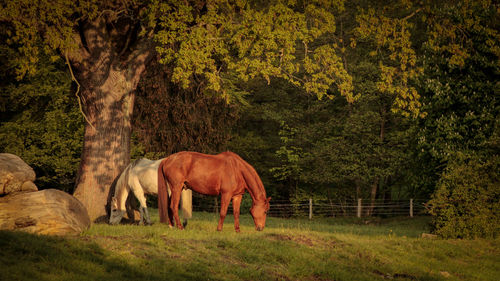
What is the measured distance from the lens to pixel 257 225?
47.8 ft

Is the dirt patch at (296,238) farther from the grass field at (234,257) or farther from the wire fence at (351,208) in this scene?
the wire fence at (351,208)

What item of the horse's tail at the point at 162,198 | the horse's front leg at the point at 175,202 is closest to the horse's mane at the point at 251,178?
the horse's front leg at the point at 175,202

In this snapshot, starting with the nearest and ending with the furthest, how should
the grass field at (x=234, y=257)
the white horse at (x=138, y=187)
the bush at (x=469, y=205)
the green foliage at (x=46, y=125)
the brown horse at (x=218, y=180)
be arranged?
→ the grass field at (x=234, y=257) < the brown horse at (x=218, y=180) < the white horse at (x=138, y=187) < the bush at (x=469, y=205) < the green foliage at (x=46, y=125)

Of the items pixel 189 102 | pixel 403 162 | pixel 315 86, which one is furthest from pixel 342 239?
pixel 403 162

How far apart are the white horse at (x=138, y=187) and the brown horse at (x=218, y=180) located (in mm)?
1127

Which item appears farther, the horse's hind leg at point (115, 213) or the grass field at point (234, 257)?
the horse's hind leg at point (115, 213)

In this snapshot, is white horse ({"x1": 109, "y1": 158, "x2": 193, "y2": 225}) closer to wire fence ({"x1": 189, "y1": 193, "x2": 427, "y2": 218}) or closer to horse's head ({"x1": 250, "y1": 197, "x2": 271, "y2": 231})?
horse's head ({"x1": 250, "y1": 197, "x2": 271, "y2": 231})

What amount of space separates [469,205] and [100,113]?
11687 mm

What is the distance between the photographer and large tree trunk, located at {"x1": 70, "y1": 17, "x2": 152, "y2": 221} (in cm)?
1656

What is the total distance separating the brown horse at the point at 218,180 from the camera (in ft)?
47.1

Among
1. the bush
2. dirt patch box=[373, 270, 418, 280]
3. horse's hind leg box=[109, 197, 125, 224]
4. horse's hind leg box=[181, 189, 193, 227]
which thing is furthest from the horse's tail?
the bush

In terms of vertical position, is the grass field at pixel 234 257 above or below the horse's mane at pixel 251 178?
below

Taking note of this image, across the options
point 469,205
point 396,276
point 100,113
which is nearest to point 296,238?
point 396,276

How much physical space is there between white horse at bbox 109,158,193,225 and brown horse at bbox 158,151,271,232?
1.13m
